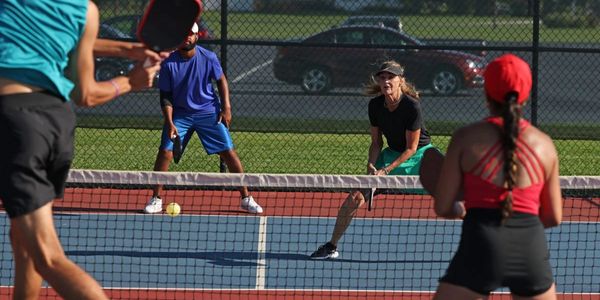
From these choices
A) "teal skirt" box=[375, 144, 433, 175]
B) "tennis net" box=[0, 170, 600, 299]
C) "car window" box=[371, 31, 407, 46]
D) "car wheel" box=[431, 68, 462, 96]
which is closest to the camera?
"tennis net" box=[0, 170, 600, 299]

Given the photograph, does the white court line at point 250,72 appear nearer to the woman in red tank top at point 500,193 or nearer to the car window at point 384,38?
the car window at point 384,38

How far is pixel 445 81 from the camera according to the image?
1684 centimetres

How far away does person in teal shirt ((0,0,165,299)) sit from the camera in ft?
16.3

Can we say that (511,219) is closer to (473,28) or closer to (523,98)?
(523,98)

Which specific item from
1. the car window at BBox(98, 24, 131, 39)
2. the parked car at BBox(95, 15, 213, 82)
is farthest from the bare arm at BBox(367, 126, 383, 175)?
the car window at BBox(98, 24, 131, 39)

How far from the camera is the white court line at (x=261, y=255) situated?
809 cm

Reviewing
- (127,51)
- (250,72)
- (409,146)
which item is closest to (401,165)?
(409,146)

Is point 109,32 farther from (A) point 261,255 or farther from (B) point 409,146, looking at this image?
(B) point 409,146

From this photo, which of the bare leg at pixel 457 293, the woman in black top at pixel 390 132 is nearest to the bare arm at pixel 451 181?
the bare leg at pixel 457 293

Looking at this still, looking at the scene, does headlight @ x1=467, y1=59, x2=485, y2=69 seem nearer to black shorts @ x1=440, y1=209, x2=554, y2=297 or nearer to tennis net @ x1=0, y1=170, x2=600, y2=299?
tennis net @ x1=0, y1=170, x2=600, y2=299

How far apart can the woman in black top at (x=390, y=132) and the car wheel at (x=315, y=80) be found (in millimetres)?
6712

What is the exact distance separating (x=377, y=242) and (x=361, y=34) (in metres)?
6.65

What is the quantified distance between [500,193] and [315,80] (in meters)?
11.1

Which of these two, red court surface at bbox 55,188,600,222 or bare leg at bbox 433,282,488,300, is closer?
bare leg at bbox 433,282,488,300
